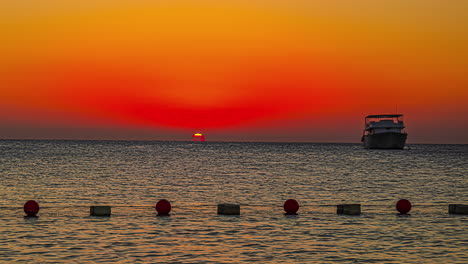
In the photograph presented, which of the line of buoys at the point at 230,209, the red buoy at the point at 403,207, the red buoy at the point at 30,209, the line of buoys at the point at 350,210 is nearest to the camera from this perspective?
the red buoy at the point at 30,209

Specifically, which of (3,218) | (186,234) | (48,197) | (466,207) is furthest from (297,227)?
(48,197)

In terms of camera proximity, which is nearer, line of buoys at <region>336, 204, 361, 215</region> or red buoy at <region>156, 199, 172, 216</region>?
red buoy at <region>156, 199, 172, 216</region>

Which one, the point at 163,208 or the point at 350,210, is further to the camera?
the point at 350,210

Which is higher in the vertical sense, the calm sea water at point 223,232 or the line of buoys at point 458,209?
the line of buoys at point 458,209

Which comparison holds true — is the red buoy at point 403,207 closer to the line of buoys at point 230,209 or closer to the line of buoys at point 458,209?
the line of buoys at point 230,209

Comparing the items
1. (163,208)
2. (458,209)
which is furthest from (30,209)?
(458,209)

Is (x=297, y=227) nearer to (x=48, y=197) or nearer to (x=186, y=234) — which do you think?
(x=186, y=234)

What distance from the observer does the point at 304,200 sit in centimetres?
4369

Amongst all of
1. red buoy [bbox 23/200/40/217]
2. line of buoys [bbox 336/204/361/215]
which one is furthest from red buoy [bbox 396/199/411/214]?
red buoy [bbox 23/200/40/217]

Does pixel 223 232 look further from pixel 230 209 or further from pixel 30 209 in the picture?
pixel 30 209

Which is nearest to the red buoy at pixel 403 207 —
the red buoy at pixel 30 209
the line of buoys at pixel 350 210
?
the line of buoys at pixel 350 210

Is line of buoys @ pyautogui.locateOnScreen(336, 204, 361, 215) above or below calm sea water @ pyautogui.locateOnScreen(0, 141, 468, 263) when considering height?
above

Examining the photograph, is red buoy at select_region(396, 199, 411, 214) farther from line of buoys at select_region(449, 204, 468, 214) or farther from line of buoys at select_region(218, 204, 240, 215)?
line of buoys at select_region(218, 204, 240, 215)

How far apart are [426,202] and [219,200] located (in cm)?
1468
